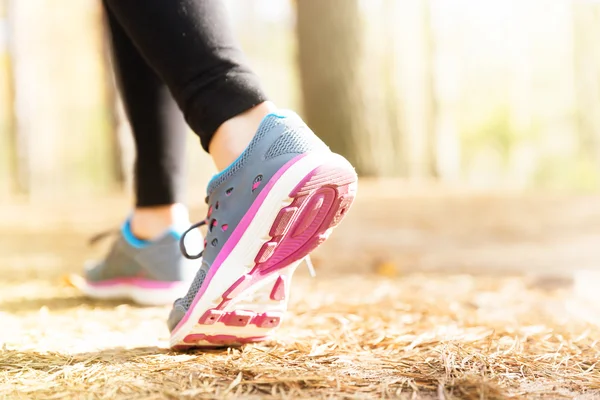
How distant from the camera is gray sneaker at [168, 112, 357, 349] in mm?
832

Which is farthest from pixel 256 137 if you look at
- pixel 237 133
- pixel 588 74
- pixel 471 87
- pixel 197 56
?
pixel 471 87

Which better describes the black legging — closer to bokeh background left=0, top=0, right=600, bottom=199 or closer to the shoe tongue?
the shoe tongue

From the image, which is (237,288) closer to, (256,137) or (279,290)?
(279,290)

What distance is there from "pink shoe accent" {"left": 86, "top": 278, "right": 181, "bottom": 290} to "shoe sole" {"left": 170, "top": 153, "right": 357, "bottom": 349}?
1.47 ft

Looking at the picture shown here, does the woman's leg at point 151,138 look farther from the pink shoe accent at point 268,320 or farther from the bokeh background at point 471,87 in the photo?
the bokeh background at point 471,87

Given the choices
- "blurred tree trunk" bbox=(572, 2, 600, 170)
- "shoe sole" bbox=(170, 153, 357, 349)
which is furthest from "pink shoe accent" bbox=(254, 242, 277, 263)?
"blurred tree trunk" bbox=(572, 2, 600, 170)

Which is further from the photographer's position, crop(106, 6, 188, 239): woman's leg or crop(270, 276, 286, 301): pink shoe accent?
crop(106, 6, 188, 239): woman's leg

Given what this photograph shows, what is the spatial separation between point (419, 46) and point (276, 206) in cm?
302

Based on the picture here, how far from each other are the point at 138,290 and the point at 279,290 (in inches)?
23.5

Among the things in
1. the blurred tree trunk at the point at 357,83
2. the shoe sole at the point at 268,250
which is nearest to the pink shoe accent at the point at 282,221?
the shoe sole at the point at 268,250

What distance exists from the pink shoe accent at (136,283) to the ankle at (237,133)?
1.76ft

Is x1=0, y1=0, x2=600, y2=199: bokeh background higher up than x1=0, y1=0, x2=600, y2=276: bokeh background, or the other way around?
x1=0, y1=0, x2=600, y2=276: bokeh background

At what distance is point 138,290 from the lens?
1403mm

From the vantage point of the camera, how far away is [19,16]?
22.0 feet
